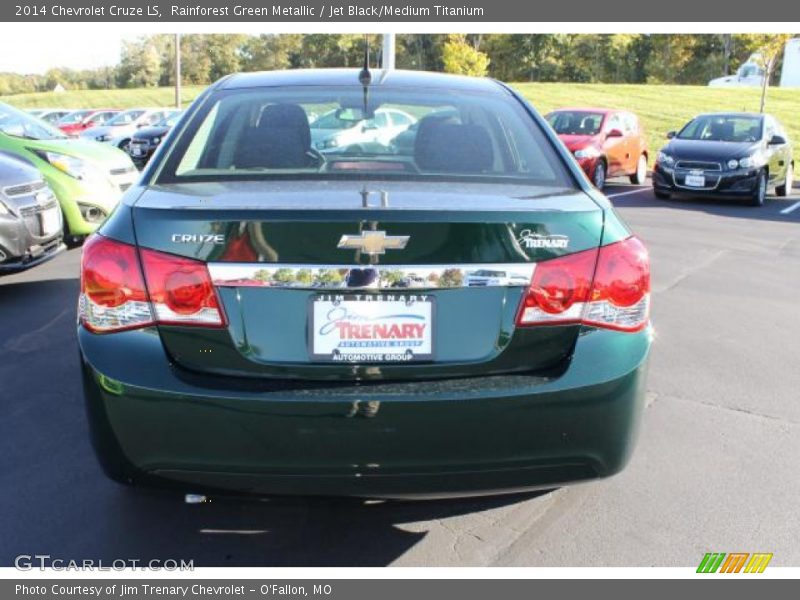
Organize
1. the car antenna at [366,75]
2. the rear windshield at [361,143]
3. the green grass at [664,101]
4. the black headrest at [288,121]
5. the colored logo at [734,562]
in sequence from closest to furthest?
the colored logo at [734,562] < the rear windshield at [361,143] < the black headrest at [288,121] < the car antenna at [366,75] < the green grass at [664,101]

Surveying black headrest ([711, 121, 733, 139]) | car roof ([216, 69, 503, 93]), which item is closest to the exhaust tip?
car roof ([216, 69, 503, 93])

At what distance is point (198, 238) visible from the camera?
88.1 inches

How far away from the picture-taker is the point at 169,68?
9462 cm

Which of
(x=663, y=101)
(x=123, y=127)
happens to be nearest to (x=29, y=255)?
(x=123, y=127)

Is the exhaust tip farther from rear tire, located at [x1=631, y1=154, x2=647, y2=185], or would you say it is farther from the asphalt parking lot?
rear tire, located at [x1=631, y1=154, x2=647, y2=185]

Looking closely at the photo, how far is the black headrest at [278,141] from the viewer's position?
2971mm

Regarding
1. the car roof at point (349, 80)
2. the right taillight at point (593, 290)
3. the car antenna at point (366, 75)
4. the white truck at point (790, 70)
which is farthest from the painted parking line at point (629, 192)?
the white truck at point (790, 70)

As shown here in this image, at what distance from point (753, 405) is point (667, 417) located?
57 cm

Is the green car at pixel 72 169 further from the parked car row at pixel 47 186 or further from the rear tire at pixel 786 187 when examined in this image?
the rear tire at pixel 786 187

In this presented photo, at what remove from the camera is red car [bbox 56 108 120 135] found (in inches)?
1170

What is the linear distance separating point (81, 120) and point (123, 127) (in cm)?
540

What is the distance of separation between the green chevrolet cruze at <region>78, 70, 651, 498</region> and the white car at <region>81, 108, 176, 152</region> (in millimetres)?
23145

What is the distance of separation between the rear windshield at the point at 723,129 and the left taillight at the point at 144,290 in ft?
43.7

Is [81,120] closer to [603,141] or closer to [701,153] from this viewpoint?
[603,141]
